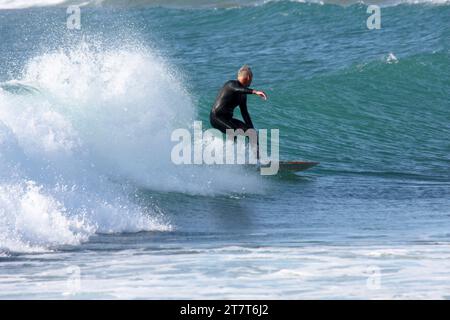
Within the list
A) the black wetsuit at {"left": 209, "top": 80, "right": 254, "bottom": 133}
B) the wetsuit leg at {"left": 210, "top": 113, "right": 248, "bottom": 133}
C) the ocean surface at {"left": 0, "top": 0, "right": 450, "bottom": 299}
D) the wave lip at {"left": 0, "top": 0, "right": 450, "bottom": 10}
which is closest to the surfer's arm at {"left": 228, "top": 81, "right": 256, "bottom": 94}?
the black wetsuit at {"left": 209, "top": 80, "right": 254, "bottom": 133}

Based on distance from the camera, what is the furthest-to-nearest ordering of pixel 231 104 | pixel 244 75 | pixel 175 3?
pixel 175 3 → pixel 231 104 → pixel 244 75

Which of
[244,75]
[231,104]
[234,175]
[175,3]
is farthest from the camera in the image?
[175,3]

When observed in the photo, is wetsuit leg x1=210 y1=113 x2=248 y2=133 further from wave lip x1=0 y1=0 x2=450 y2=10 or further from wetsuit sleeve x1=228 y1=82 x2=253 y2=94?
wave lip x1=0 y1=0 x2=450 y2=10

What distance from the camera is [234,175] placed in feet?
47.9

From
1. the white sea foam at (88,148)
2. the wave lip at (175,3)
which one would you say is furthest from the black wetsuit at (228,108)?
the wave lip at (175,3)

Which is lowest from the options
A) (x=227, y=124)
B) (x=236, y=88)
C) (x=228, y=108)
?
(x=227, y=124)

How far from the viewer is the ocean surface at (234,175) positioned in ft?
28.7

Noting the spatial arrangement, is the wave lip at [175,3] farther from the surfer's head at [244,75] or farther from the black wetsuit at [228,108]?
the surfer's head at [244,75]

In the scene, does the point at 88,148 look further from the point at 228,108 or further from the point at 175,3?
the point at 175,3

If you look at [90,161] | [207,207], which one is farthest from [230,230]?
[90,161]

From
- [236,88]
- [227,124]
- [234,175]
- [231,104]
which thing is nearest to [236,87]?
[236,88]

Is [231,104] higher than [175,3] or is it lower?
lower

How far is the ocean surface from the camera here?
28.7 ft
